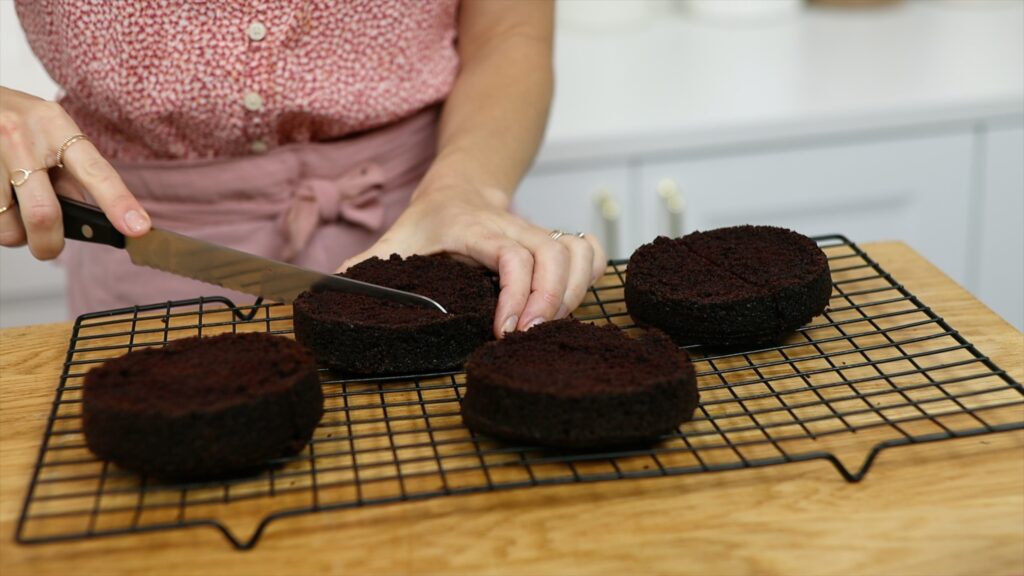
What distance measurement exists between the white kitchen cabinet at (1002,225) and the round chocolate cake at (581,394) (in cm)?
144

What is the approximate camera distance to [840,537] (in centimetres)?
94

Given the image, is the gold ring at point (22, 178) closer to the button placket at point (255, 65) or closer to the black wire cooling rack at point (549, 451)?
the black wire cooling rack at point (549, 451)

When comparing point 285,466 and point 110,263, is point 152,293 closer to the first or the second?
point 110,263

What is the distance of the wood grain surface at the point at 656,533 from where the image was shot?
924 millimetres

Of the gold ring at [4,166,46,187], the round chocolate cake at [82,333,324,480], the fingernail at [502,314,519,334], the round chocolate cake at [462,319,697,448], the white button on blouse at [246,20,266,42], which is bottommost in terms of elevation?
the fingernail at [502,314,519,334]

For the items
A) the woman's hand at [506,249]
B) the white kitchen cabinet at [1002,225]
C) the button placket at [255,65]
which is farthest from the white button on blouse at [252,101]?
the white kitchen cabinet at [1002,225]

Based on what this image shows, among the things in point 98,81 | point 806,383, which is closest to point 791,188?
point 806,383

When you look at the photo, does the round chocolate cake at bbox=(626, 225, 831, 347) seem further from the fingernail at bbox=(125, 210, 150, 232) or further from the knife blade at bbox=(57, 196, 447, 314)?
the fingernail at bbox=(125, 210, 150, 232)

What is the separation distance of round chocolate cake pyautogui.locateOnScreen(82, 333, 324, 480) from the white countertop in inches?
47.1

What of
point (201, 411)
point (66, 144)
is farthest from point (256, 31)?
point (201, 411)

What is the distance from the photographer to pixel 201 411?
0.98 m

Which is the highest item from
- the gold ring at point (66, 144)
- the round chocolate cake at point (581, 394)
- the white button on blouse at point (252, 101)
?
the gold ring at point (66, 144)

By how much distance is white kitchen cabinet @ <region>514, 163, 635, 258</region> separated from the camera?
7.24ft

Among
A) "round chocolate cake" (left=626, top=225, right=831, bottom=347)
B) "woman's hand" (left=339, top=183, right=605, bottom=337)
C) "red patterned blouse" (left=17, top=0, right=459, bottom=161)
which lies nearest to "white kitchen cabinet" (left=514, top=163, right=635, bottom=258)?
"red patterned blouse" (left=17, top=0, right=459, bottom=161)
